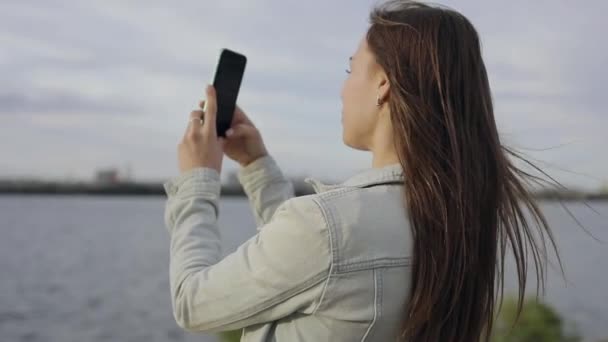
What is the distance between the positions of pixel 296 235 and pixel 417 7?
56 cm

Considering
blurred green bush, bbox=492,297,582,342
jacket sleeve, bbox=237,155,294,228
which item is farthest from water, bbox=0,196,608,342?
jacket sleeve, bbox=237,155,294,228

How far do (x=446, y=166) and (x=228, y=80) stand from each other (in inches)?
24.8

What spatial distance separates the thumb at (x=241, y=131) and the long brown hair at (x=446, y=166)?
1.71 ft

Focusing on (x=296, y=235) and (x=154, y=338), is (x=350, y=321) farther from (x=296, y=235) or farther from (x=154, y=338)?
(x=154, y=338)

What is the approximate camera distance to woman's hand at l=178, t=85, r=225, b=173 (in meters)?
1.64

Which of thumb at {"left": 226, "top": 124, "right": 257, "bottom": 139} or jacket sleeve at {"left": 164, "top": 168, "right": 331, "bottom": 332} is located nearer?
jacket sleeve at {"left": 164, "top": 168, "right": 331, "bottom": 332}

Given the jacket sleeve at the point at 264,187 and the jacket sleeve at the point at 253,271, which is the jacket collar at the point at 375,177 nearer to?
the jacket sleeve at the point at 253,271

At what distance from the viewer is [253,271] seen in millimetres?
1385

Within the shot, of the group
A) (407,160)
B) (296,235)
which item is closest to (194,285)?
(296,235)

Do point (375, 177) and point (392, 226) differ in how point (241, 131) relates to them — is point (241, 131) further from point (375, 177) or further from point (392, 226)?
point (392, 226)

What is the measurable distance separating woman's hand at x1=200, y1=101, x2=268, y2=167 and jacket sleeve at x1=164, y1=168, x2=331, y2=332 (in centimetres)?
43

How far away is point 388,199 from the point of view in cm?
140

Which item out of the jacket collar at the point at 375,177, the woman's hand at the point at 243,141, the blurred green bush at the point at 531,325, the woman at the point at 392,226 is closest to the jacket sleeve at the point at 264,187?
the woman's hand at the point at 243,141

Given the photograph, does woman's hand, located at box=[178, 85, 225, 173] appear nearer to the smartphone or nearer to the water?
the smartphone
